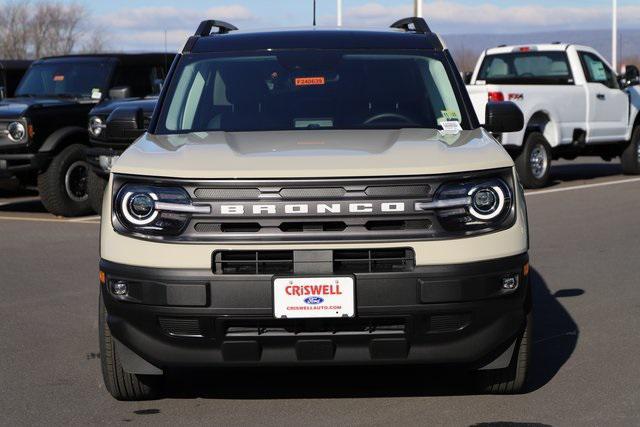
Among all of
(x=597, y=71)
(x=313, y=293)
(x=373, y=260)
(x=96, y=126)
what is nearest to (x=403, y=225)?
(x=373, y=260)

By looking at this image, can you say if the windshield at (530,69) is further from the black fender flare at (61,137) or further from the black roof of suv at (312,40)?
the black roof of suv at (312,40)

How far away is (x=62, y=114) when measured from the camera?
14680 millimetres

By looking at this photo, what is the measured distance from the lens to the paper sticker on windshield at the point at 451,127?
6.13m

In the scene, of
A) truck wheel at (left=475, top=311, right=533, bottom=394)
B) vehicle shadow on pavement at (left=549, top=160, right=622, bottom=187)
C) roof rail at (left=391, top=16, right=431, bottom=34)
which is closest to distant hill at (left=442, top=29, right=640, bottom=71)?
vehicle shadow on pavement at (left=549, top=160, right=622, bottom=187)

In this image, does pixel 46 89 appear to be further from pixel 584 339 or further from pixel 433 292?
pixel 433 292

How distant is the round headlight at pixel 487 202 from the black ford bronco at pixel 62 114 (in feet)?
31.2

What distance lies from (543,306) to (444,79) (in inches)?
88.4

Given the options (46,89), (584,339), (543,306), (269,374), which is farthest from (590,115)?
(269,374)

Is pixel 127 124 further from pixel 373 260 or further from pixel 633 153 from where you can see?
pixel 633 153

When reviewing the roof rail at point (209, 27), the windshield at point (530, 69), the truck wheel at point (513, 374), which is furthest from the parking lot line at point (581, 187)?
the truck wheel at point (513, 374)

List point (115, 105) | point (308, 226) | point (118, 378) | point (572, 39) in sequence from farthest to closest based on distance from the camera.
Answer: point (572, 39) → point (115, 105) → point (118, 378) → point (308, 226)

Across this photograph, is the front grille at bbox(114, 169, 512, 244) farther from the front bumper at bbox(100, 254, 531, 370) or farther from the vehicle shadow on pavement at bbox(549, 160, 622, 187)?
the vehicle shadow on pavement at bbox(549, 160, 622, 187)

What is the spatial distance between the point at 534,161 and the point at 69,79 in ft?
21.6

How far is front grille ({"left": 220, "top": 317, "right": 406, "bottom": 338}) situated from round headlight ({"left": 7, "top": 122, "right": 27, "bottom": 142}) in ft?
31.5
